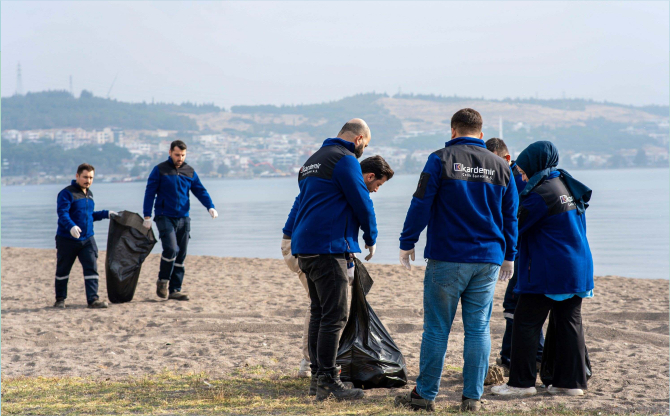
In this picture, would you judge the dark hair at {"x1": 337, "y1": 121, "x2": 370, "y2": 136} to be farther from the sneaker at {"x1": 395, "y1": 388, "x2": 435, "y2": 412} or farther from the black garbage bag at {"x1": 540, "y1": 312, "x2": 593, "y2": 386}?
the black garbage bag at {"x1": 540, "y1": 312, "x2": 593, "y2": 386}

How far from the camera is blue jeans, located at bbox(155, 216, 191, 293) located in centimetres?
873

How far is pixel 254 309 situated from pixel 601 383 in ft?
15.3

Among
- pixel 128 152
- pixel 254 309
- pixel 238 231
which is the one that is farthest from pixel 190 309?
pixel 128 152

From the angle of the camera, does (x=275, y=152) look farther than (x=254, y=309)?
Yes

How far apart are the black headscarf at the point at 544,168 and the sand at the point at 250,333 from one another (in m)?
1.40

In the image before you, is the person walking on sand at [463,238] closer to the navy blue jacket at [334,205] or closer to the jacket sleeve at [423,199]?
the jacket sleeve at [423,199]

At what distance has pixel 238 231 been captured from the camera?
83.3ft

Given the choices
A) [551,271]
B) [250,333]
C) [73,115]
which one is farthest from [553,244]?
[73,115]

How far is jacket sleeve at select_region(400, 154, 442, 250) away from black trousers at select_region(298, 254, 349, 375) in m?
0.53

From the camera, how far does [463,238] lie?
13.4 feet

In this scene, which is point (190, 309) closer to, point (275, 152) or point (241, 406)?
point (241, 406)

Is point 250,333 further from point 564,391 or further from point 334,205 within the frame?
point 564,391

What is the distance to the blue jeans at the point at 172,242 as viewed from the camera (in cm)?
873

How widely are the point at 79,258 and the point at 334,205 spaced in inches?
208
